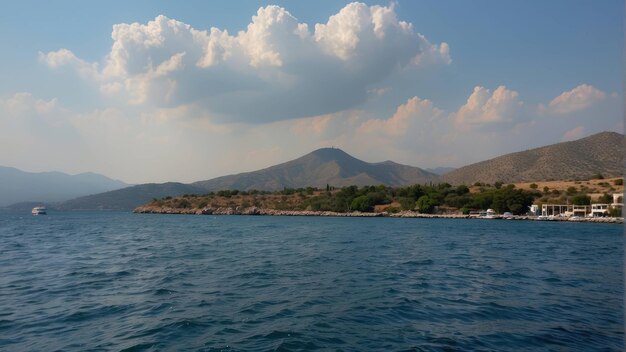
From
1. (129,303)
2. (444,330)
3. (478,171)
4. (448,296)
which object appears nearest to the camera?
(444,330)

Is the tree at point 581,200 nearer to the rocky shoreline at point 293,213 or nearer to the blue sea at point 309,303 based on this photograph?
the rocky shoreline at point 293,213

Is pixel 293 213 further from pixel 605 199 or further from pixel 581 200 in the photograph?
pixel 605 199

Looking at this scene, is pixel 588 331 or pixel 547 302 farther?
pixel 547 302

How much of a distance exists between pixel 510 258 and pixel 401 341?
847 inches

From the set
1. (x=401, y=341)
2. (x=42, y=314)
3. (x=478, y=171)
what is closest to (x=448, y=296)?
(x=401, y=341)

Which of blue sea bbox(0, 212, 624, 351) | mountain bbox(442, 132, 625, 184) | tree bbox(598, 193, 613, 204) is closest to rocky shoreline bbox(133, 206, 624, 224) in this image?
tree bbox(598, 193, 613, 204)

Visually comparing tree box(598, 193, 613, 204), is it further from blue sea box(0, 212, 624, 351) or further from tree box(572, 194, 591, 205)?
blue sea box(0, 212, 624, 351)

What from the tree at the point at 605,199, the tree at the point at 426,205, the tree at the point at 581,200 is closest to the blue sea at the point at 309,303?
the tree at the point at 605,199

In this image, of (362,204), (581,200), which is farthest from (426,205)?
(581,200)

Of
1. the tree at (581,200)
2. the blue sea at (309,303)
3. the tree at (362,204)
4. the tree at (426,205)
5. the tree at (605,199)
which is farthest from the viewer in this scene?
the tree at (362,204)

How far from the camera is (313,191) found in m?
164

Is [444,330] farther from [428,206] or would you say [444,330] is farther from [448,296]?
[428,206]

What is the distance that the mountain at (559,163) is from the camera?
157 metres

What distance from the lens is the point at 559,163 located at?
165 metres
